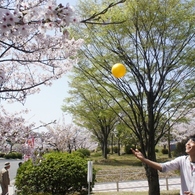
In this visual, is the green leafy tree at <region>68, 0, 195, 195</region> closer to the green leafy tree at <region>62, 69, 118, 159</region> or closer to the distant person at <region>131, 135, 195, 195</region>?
the distant person at <region>131, 135, 195, 195</region>

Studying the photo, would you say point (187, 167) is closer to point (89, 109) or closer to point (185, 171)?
point (185, 171)

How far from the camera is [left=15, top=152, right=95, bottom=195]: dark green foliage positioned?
29.8ft

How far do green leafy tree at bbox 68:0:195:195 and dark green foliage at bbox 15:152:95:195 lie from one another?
Result: 227cm

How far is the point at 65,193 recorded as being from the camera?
9195mm

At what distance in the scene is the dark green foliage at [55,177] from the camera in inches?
358

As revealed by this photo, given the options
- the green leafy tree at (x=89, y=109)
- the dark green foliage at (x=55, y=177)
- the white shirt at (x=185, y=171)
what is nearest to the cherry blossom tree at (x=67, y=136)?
the green leafy tree at (x=89, y=109)

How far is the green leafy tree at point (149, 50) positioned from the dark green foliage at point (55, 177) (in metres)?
2.27

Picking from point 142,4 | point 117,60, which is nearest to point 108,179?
point 117,60

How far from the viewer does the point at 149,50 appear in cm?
950

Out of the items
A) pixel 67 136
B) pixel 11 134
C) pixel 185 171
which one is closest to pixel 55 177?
pixel 11 134

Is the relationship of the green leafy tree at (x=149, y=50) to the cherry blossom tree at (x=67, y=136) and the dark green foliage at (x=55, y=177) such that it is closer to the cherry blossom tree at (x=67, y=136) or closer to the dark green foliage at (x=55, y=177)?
the dark green foliage at (x=55, y=177)

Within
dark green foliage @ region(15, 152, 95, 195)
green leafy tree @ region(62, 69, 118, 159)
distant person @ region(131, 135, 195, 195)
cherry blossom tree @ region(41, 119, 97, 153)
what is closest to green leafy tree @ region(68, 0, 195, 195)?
dark green foliage @ region(15, 152, 95, 195)

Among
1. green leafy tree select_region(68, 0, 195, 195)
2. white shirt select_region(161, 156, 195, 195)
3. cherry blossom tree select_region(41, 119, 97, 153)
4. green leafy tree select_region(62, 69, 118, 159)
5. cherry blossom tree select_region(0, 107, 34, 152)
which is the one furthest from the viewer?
cherry blossom tree select_region(41, 119, 97, 153)

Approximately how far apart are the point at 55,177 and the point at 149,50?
491 cm
